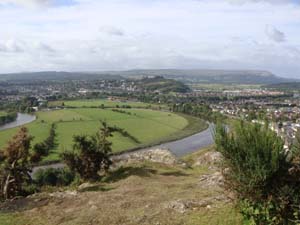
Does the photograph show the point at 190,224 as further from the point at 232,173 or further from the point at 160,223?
the point at 232,173

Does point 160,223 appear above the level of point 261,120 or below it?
below

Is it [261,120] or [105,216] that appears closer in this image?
[261,120]

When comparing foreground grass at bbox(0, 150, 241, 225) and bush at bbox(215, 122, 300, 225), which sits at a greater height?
bush at bbox(215, 122, 300, 225)

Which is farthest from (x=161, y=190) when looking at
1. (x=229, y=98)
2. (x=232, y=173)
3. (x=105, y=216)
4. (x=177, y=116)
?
(x=229, y=98)

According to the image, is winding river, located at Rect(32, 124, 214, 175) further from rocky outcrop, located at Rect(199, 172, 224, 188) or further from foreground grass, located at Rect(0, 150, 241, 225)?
rocky outcrop, located at Rect(199, 172, 224, 188)

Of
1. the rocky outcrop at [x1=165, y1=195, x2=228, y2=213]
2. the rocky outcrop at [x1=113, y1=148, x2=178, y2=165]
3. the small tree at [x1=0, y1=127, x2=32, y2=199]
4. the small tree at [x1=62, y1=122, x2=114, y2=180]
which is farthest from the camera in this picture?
the rocky outcrop at [x1=113, y1=148, x2=178, y2=165]

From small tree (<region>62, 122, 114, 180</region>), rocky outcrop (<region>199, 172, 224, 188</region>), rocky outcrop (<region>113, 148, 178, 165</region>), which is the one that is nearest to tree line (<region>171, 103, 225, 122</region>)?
rocky outcrop (<region>113, 148, 178, 165</region>)

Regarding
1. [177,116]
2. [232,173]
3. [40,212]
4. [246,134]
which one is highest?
[246,134]
